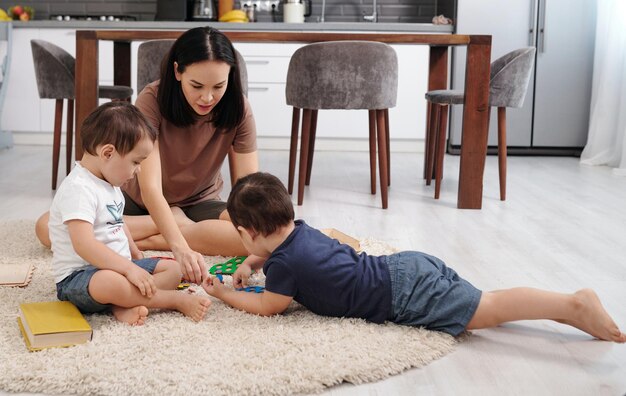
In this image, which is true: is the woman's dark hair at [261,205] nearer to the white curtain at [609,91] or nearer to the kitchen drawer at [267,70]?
the white curtain at [609,91]

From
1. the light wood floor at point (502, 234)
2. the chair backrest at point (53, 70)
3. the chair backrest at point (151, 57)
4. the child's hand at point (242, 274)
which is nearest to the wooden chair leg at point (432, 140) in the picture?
the light wood floor at point (502, 234)

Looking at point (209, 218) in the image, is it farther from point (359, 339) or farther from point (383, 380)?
point (383, 380)

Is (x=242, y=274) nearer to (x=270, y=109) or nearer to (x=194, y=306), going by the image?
(x=194, y=306)

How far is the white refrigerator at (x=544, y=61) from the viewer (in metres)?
5.14

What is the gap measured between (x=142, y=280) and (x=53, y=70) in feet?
7.18

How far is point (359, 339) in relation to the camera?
162 cm

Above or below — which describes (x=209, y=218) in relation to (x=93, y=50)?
below

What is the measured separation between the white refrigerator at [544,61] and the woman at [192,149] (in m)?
3.08

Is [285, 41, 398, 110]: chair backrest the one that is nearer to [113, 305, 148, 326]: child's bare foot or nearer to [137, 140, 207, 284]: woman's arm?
[137, 140, 207, 284]: woman's arm

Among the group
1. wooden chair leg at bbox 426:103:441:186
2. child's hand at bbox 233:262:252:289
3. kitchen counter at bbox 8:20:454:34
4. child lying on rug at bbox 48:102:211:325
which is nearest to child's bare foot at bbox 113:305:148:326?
child lying on rug at bbox 48:102:211:325

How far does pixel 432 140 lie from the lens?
3.84 meters

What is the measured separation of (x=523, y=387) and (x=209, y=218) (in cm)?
127

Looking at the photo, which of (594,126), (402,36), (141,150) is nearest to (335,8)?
(594,126)

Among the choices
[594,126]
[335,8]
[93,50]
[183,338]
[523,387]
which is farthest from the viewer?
[335,8]
